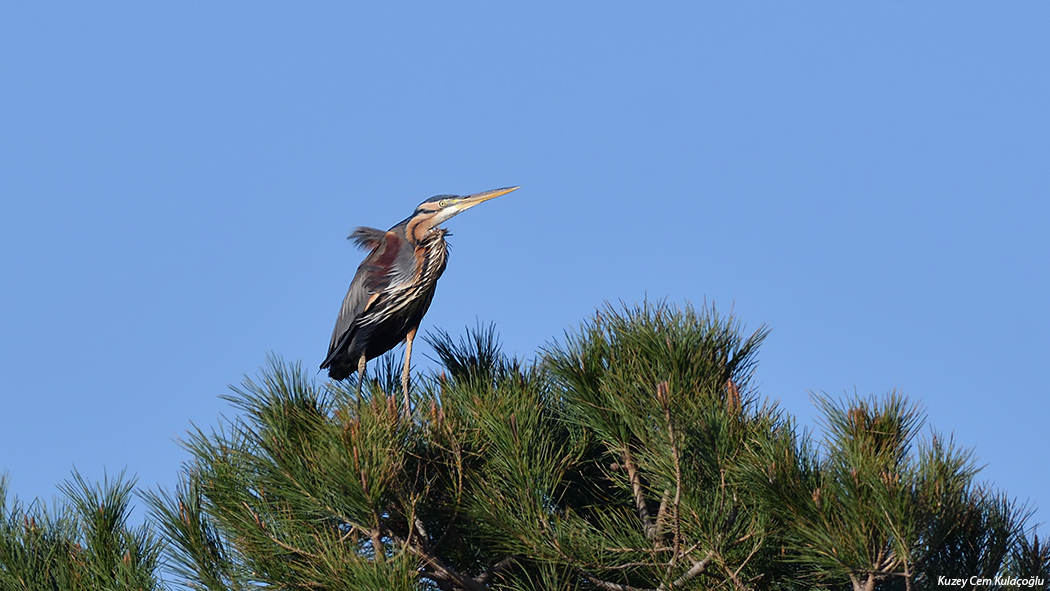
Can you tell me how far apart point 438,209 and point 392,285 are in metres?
→ 0.73

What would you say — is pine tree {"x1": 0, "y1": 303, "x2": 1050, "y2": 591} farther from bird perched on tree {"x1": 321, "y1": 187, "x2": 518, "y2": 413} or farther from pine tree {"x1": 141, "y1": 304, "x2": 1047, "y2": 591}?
bird perched on tree {"x1": 321, "y1": 187, "x2": 518, "y2": 413}

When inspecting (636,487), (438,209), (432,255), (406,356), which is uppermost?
(438,209)

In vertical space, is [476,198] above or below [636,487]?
above

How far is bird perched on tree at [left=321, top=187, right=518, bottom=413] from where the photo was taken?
8.23 metres

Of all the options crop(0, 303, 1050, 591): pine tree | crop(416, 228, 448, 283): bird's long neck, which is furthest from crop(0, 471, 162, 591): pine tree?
crop(416, 228, 448, 283): bird's long neck

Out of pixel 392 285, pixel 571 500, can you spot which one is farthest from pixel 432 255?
pixel 571 500

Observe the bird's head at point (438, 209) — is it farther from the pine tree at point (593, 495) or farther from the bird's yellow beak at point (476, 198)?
the pine tree at point (593, 495)

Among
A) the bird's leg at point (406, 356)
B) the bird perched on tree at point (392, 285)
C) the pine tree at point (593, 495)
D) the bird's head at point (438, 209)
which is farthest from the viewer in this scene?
the bird's head at point (438, 209)

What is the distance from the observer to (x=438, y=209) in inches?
339

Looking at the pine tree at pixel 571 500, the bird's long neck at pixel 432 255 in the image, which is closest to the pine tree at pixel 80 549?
the pine tree at pixel 571 500

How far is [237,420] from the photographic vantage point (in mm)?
5938

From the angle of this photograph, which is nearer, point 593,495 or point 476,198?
point 593,495

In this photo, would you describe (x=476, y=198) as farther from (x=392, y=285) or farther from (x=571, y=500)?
(x=571, y=500)

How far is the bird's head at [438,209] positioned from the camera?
28.1 ft
